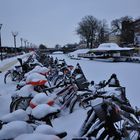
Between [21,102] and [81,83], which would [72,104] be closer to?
[81,83]

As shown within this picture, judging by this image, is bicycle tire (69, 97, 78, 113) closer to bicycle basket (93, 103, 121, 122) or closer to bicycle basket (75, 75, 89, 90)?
bicycle basket (75, 75, 89, 90)

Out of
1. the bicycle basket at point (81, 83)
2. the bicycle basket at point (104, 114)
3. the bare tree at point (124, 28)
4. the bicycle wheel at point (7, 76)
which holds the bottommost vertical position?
the bicycle wheel at point (7, 76)

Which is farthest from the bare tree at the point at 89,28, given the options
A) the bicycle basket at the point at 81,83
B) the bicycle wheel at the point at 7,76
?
the bicycle basket at the point at 81,83

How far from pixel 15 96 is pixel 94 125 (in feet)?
12.5

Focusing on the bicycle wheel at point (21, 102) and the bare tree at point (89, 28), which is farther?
the bare tree at point (89, 28)

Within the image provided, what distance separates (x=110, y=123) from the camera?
11.7 feet

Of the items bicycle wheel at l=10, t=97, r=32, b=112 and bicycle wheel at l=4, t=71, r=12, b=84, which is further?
Result: bicycle wheel at l=4, t=71, r=12, b=84

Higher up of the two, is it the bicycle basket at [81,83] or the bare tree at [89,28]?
the bare tree at [89,28]

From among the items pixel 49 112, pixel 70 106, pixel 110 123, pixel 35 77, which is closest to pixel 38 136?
pixel 110 123

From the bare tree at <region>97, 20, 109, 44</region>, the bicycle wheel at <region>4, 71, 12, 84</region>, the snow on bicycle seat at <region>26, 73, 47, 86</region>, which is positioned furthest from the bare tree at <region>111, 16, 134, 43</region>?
the snow on bicycle seat at <region>26, 73, 47, 86</region>

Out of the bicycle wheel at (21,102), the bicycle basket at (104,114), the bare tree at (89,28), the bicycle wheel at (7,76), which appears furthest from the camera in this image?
the bare tree at (89,28)

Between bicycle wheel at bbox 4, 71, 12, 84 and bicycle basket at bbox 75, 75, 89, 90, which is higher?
bicycle basket at bbox 75, 75, 89, 90

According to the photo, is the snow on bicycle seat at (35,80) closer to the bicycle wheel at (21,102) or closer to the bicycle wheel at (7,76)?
the bicycle wheel at (21,102)

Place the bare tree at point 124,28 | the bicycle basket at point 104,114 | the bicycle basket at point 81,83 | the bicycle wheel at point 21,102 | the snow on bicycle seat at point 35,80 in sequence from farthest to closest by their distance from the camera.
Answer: the bare tree at point 124,28 < the snow on bicycle seat at point 35,80 < the bicycle basket at point 81,83 < the bicycle wheel at point 21,102 < the bicycle basket at point 104,114
